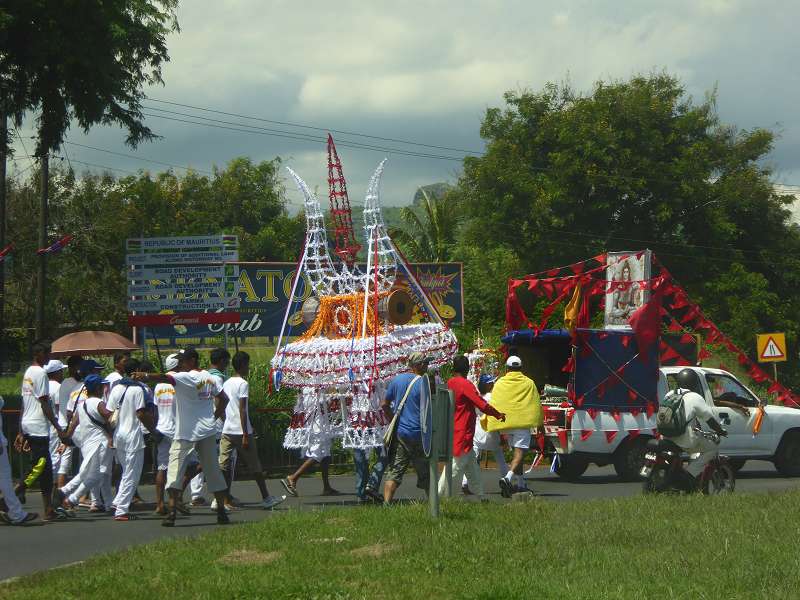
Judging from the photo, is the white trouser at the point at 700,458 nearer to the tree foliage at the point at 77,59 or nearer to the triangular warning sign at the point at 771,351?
the tree foliage at the point at 77,59

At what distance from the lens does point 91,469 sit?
1327cm

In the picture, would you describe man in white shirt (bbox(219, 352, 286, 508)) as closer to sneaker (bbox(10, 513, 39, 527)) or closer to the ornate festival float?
the ornate festival float

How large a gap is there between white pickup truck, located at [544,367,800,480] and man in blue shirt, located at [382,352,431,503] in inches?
200

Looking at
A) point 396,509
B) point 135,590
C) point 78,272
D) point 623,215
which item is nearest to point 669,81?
point 623,215

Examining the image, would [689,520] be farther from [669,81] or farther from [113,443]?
[669,81]

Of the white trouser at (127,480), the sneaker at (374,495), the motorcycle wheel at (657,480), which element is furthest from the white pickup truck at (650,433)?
the white trouser at (127,480)

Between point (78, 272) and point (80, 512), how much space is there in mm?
28922

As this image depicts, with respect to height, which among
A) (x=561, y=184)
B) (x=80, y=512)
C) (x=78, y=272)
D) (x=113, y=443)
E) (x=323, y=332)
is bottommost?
(x=80, y=512)

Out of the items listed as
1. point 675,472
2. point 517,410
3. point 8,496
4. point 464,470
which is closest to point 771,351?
point 517,410

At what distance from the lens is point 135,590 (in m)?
8.02

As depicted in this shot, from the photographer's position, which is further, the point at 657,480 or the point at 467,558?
the point at 657,480

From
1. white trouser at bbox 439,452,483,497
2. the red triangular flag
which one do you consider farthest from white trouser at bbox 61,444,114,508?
the red triangular flag

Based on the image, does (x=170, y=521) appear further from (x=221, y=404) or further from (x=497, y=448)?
(x=497, y=448)

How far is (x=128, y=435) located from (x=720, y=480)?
6.70 meters
